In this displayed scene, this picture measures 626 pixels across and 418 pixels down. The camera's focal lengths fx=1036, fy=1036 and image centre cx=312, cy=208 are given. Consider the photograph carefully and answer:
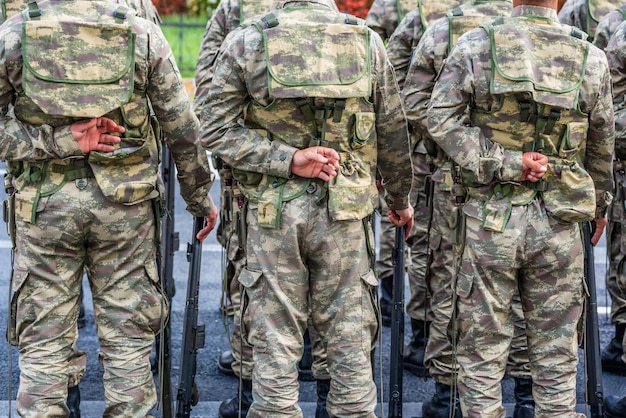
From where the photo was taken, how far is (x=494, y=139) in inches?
166

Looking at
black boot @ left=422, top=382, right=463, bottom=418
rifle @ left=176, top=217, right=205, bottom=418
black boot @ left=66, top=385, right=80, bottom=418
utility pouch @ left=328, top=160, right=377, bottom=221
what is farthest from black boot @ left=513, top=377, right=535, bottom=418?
black boot @ left=66, top=385, right=80, bottom=418

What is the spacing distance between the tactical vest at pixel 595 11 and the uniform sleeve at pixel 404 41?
1.19 metres

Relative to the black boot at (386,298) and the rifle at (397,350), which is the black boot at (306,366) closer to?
the rifle at (397,350)

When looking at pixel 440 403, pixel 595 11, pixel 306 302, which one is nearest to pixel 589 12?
pixel 595 11

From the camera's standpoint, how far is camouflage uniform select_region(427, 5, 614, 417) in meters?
4.11

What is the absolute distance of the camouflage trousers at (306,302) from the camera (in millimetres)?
4035

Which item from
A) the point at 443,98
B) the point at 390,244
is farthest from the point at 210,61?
the point at 443,98

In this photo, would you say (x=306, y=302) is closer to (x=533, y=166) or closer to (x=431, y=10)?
(x=533, y=166)

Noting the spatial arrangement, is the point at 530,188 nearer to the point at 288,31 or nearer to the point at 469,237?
the point at 469,237

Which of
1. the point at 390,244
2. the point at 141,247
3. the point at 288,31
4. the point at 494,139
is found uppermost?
the point at 288,31

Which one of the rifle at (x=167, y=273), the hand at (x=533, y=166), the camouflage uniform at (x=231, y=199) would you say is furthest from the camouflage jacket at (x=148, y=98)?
the hand at (x=533, y=166)

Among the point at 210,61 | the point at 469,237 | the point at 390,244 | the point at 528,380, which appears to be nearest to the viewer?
the point at 469,237

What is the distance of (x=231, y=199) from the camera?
4832 mm

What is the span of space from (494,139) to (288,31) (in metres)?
0.95
